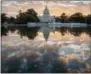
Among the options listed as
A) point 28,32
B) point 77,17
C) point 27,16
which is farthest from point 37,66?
point 77,17

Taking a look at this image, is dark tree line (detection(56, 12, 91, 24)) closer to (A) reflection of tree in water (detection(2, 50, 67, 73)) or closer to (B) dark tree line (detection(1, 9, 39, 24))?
(B) dark tree line (detection(1, 9, 39, 24))

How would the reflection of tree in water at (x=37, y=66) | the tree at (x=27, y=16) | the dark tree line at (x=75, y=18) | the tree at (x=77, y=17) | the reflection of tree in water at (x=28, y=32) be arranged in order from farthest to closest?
the tree at (x=77, y=17) → the dark tree line at (x=75, y=18) → the tree at (x=27, y=16) → the reflection of tree in water at (x=28, y=32) → the reflection of tree in water at (x=37, y=66)

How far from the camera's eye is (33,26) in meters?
7.39

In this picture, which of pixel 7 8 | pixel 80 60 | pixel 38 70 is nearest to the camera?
pixel 38 70

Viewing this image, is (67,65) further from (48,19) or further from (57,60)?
(48,19)

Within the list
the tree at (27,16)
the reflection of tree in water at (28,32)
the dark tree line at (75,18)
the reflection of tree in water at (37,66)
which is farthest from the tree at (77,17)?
the reflection of tree in water at (37,66)

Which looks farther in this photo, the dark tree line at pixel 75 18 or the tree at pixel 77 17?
the tree at pixel 77 17

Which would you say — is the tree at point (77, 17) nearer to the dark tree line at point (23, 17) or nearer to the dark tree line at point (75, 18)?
the dark tree line at point (75, 18)

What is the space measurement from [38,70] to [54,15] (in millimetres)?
4261

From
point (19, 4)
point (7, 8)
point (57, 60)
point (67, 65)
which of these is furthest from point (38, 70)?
point (19, 4)

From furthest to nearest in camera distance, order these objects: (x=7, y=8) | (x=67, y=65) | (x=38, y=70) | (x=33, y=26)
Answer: (x=33, y=26) → (x=7, y=8) → (x=67, y=65) → (x=38, y=70)

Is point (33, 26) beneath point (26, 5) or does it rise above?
beneath

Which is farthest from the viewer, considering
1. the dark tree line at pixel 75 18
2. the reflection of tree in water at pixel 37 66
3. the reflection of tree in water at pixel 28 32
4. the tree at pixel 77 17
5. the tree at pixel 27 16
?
the tree at pixel 77 17

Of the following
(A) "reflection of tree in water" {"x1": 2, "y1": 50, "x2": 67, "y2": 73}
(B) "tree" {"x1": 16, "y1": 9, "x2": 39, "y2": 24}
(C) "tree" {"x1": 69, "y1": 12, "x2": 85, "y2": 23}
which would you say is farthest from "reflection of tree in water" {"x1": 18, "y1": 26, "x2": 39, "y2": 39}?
(A) "reflection of tree in water" {"x1": 2, "y1": 50, "x2": 67, "y2": 73}
